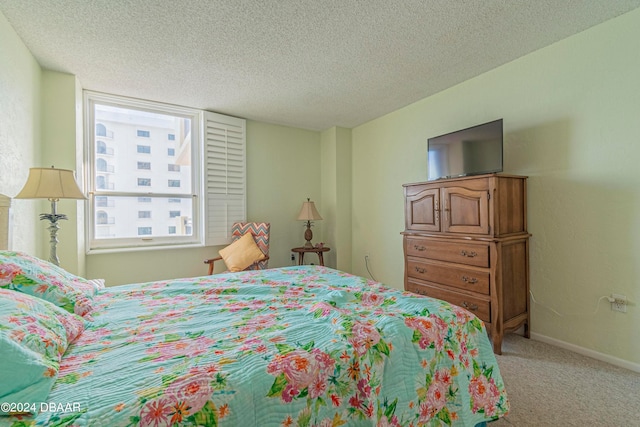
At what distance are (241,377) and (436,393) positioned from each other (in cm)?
79

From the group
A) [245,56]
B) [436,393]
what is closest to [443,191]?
[436,393]

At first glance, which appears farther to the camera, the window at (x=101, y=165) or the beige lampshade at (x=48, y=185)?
the window at (x=101, y=165)

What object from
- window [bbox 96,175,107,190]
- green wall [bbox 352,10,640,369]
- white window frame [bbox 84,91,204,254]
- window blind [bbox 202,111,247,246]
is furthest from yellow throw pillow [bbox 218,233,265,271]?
green wall [bbox 352,10,640,369]

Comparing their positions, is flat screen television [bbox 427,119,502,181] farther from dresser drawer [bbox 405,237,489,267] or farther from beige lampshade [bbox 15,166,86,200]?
beige lampshade [bbox 15,166,86,200]

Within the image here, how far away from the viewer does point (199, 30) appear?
2.18m

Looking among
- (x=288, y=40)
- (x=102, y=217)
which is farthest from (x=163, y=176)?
(x=288, y=40)

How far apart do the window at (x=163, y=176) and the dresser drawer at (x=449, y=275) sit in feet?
8.00

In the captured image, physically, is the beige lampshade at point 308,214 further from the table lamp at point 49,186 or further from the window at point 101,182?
the table lamp at point 49,186

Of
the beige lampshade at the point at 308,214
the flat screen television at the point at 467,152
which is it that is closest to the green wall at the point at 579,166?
the flat screen television at the point at 467,152

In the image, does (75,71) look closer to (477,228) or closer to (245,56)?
(245,56)

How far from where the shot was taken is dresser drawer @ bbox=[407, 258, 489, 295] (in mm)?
2385

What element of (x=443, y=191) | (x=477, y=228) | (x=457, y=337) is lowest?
(x=457, y=337)

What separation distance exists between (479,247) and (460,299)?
494 mm

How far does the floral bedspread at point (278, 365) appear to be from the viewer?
31.3 inches
